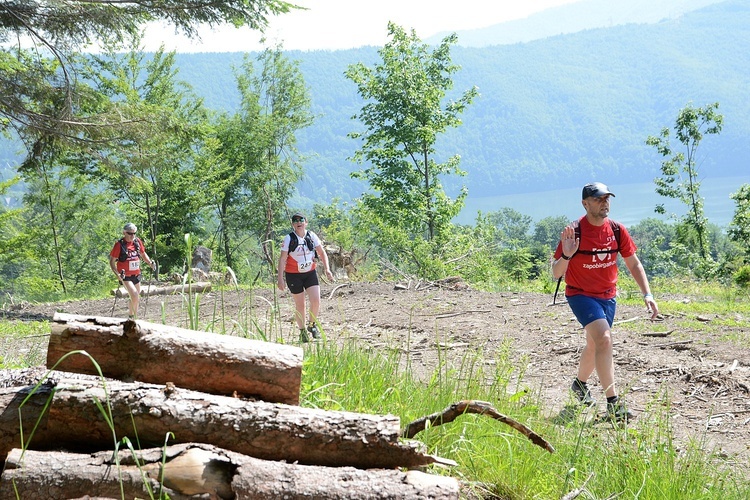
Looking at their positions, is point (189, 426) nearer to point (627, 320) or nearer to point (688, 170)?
point (627, 320)

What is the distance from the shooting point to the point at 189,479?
102 inches

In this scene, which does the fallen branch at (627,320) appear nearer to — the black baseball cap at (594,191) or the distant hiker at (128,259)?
the black baseball cap at (594,191)

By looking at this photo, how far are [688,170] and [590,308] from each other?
127ft

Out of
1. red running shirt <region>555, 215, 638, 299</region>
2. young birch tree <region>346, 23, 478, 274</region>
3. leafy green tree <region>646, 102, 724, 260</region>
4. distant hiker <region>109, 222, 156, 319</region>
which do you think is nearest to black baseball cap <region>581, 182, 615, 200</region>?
red running shirt <region>555, 215, 638, 299</region>

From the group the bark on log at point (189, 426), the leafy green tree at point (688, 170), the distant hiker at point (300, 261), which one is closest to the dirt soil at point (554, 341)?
the distant hiker at point (300, 261)

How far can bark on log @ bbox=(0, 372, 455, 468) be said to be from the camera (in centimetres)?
277

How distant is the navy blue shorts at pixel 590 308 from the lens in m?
6.57

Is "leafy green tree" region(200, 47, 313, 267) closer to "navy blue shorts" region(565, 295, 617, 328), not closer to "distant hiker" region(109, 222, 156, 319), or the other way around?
"distant hiker" region(109, 222, 156, 319)

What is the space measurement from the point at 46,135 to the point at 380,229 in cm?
2084

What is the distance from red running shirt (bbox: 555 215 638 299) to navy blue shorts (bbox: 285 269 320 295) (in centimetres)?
416

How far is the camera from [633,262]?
6766 mm

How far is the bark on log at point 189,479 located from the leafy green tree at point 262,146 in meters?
47.3

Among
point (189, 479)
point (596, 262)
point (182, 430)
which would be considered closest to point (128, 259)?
point (596, 262)

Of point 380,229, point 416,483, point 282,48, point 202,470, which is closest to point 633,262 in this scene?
point 416,483
